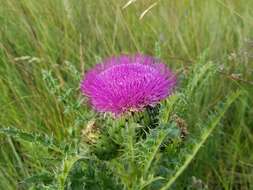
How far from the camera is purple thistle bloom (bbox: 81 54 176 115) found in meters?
1.50

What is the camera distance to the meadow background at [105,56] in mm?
1854

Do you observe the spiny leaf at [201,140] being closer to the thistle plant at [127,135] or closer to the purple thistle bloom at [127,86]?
the thistle plant at [127,135]

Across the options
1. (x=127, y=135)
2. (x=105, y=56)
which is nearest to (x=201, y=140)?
(x=127, y=135)

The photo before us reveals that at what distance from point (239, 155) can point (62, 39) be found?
104 centimetres

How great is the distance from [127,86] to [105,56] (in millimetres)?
898

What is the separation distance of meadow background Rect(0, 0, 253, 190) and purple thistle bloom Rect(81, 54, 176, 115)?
159 millimetres

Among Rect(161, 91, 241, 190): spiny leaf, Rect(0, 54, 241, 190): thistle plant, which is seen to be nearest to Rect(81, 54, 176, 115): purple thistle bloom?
Rect(0, 54, 241, 190): thistle plant

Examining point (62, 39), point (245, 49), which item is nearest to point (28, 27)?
point (62, 39)

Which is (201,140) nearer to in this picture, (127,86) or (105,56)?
(127,86)

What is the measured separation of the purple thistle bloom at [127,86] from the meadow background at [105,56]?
0.16 metres

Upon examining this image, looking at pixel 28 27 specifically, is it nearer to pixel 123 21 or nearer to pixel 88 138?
pixel 123 21

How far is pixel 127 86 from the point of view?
1507 mm

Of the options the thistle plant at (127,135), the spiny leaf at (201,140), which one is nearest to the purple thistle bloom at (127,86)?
the thistle plant at (127,135)

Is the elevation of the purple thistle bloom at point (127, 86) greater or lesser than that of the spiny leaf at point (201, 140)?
greater
